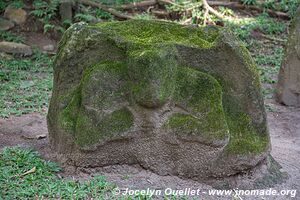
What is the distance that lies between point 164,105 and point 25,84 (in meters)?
3.68

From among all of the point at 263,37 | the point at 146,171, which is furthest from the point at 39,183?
the point at 263,37

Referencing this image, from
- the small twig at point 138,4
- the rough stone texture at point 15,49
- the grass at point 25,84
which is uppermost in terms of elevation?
the small twig at point 138,4

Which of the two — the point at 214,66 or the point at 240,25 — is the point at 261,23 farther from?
the point at 214,66

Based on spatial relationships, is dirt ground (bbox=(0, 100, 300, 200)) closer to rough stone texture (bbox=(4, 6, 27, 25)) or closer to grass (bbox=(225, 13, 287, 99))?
grass (bbox=(225, 13, 287, 99))

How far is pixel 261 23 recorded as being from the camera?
Answer: 9.80 metres

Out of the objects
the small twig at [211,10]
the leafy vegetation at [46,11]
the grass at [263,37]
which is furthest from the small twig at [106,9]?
the grass at [263,37]

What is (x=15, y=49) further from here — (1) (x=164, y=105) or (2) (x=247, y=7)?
(1) (x=164, y=105)

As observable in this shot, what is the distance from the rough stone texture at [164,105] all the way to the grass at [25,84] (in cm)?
204

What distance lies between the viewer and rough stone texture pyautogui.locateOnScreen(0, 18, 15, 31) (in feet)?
29.6

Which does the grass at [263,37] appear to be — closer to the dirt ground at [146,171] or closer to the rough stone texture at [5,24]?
the dirt ground at [146,171]

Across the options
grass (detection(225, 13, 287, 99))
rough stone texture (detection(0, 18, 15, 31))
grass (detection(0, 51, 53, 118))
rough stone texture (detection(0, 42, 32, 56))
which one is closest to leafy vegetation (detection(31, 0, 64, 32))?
rough stone texture (detection(0, 18, 15, 31))

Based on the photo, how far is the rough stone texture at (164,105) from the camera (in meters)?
3.57

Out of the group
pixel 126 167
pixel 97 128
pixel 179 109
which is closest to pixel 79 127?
pixel 97 128

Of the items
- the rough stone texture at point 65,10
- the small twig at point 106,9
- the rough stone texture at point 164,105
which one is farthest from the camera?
the small twig at point 106,9
